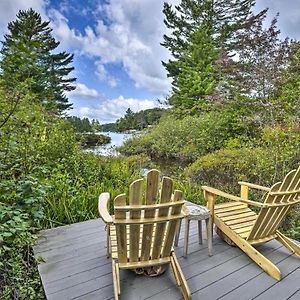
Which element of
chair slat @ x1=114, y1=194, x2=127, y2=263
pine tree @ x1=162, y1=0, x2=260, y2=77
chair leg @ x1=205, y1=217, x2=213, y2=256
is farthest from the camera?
pine tree @ x1=162, y1=0, x2=260, y2=77

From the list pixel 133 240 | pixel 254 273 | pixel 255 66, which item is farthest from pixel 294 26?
pixel 133 240

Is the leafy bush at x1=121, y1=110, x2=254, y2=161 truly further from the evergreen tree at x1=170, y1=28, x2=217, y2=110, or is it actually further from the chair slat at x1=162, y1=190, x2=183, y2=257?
the chair slat at x1=162, y1=190, x2=183, y2=257

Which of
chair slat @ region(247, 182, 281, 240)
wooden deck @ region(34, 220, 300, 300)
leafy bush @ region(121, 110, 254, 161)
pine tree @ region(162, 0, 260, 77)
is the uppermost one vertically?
pine tree @ region(162, 0, 260, 77)

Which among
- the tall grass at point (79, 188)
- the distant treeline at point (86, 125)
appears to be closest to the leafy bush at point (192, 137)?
the distant treeline at point (86, 125)

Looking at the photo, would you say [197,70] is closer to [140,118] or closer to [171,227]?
[140,118]

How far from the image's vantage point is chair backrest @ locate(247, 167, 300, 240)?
2.22 metres

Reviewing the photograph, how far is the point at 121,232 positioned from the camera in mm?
1784

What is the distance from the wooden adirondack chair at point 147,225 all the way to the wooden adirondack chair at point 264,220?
2.64 ft

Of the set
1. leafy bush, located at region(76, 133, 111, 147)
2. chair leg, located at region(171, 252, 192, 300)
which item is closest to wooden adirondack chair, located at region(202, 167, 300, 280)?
chair leg, located at region(171, 252, 192, 300)

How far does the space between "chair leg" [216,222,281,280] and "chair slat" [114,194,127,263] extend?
1.17 meters

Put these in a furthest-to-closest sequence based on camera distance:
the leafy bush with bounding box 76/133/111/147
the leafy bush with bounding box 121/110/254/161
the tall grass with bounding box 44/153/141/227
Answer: the leafy bush with bounding box 121/110/254/161 → the leafy bush with bounding box 76/133/111/147 → the tall grass with bounding box 44/153/141/227

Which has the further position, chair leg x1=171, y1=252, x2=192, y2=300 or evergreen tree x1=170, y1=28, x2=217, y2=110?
evergreen tree x1=170, y1=28, x2=217, y2=110

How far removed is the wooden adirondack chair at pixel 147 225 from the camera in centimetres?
174

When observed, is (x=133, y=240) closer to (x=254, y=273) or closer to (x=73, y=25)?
(x=254, y=273)
